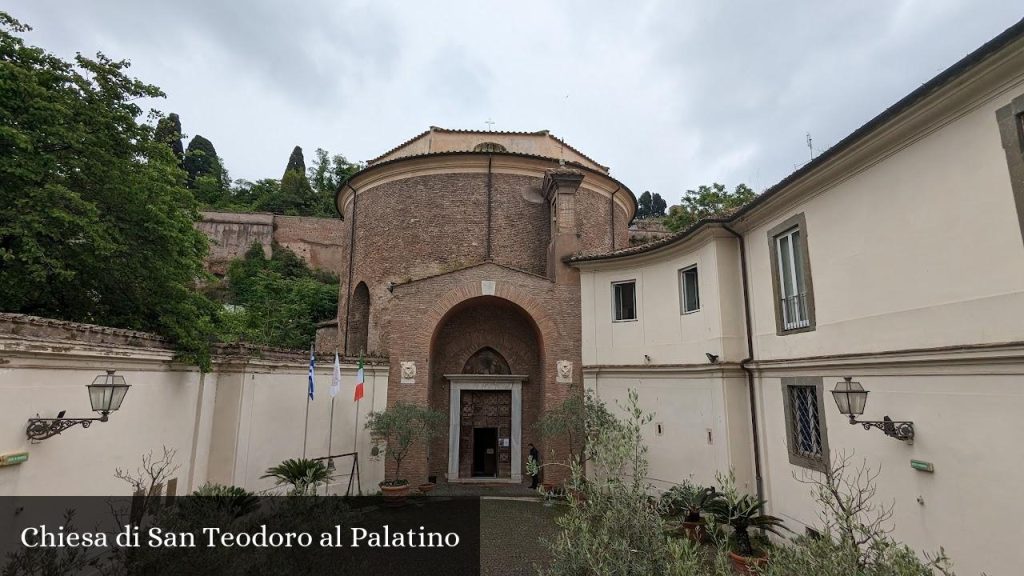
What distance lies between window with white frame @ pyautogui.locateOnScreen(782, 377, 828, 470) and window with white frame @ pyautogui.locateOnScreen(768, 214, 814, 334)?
0.97 meters

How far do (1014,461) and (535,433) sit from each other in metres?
11.4

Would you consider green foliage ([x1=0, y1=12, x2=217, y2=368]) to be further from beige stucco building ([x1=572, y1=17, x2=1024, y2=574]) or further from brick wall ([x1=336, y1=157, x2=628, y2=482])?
beige stucco building ([x1=572, y1=17, x2=1024, y2=574])

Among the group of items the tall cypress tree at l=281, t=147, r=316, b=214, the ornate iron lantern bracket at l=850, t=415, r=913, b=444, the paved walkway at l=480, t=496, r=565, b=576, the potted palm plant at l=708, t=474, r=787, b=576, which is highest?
the tall cypress tree at l=281, t=147, r=316, b=214

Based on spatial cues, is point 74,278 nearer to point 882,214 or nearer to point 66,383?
point 66,383

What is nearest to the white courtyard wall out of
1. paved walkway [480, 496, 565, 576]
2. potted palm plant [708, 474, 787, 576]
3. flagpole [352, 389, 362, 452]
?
flagpole [352, 389, 362, 452]

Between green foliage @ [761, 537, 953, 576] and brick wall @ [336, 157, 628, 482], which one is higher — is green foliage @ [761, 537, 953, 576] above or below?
below

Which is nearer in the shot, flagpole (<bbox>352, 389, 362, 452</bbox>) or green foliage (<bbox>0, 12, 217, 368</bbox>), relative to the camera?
green foliage (<bbox>0, 12, 217, 368</bbox>)

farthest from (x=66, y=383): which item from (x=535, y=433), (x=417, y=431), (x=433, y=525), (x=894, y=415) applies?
(x=535, y=433)

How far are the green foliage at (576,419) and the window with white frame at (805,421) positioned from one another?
4.60 m

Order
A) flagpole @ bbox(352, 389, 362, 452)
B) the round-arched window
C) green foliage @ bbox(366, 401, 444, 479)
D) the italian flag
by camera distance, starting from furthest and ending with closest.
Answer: the round-arched window, flagpole @ bbox(352, 389, 362, 452), green foliage @ bbox(366, 401, 444, 479), the italian flag

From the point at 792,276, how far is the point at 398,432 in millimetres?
9585

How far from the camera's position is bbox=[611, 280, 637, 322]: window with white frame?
1325 cm

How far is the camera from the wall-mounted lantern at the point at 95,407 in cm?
538

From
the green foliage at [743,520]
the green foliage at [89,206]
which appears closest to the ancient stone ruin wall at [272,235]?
the green foliage at [89,206]
